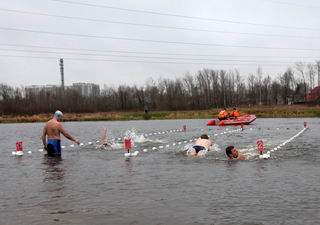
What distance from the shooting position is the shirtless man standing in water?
15164mm

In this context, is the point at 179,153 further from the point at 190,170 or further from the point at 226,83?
the point at 226,83

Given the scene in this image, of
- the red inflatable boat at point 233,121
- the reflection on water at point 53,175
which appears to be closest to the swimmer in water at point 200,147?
the reflection on water at point 53,175

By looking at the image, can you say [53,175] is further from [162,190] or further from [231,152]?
[231,152]

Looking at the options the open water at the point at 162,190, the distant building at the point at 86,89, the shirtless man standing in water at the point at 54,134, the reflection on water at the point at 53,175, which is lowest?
the open water at the point at 162,190

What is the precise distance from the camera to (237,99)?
97.1m

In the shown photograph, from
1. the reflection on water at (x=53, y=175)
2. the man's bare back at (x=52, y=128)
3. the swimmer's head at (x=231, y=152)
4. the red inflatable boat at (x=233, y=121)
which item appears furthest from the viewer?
the red inflatable boat at (x=233, y=121)

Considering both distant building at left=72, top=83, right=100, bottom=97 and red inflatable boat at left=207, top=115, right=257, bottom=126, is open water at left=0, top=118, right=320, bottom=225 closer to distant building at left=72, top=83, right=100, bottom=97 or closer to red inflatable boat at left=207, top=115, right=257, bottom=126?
red inflatable boat at left=207, top=115, right=257, bottom=126

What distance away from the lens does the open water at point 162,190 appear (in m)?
7.52

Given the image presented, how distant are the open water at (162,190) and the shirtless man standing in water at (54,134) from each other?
1.71 ft

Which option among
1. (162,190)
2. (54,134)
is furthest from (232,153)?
(54,134)

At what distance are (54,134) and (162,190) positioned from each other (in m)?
6.80

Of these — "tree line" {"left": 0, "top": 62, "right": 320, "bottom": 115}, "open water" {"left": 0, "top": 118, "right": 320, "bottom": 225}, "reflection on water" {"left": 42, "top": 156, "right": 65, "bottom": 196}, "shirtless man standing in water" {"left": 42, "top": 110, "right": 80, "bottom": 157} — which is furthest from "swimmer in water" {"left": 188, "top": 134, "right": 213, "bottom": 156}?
"tree line" {"left": 0, "top": 62, "right": 320, "bottom": 115}

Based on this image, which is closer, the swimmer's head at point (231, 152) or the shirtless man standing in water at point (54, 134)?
the swimmer's head at point (231, 152)

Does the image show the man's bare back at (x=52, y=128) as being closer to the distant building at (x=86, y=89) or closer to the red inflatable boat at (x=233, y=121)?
the red inflatable boat at (x=233, y=121)
